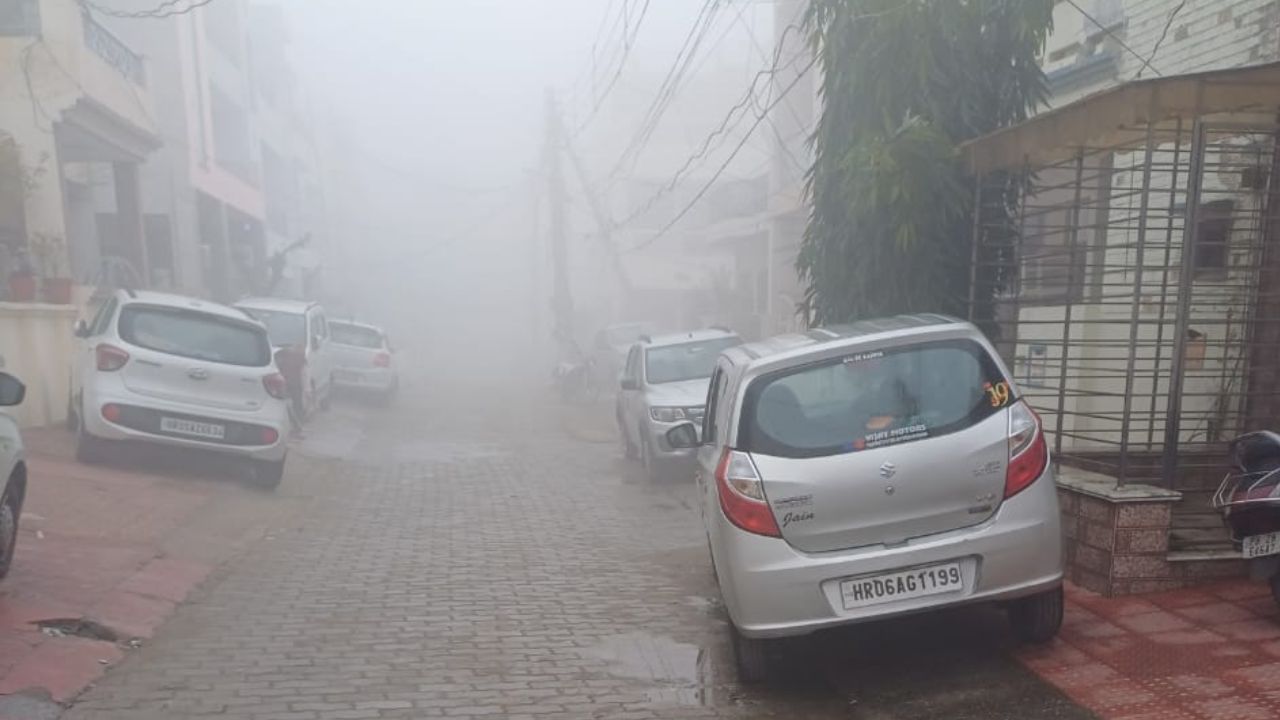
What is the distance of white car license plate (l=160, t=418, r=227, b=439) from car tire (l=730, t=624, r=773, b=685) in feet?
22.0

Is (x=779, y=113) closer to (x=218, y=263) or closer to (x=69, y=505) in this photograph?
(x=218, y=263)

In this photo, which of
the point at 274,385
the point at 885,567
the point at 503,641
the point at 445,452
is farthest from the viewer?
the point at 445,452

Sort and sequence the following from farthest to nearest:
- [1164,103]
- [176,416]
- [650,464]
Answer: [650,464], [176,416], [1164,103]

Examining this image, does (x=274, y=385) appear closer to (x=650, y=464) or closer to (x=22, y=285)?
(x=22, y=285)

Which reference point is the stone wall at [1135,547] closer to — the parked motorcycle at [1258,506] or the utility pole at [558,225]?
the parked motorcycle at [1258,506]

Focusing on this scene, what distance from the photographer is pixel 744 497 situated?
4.49 m

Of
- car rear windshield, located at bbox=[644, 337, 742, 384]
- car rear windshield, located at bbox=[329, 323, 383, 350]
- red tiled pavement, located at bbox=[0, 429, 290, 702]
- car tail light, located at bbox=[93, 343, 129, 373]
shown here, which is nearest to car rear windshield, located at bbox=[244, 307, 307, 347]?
car rear windshield, located at bbox=[329, 323, 383, 350]

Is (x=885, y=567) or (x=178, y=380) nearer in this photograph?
(x=885, y=567)

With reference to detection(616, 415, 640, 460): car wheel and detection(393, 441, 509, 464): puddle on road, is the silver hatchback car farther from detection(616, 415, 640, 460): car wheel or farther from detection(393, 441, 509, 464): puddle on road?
detection(393, 441, 509, 464): puddle on road

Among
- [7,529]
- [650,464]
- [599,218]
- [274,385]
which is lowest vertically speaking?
[650,464]

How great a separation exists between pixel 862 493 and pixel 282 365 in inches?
487

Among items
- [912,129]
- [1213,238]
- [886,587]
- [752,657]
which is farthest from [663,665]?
[1213,238]

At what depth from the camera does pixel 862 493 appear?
4.38 meters

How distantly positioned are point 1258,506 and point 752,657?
8.11 feet
